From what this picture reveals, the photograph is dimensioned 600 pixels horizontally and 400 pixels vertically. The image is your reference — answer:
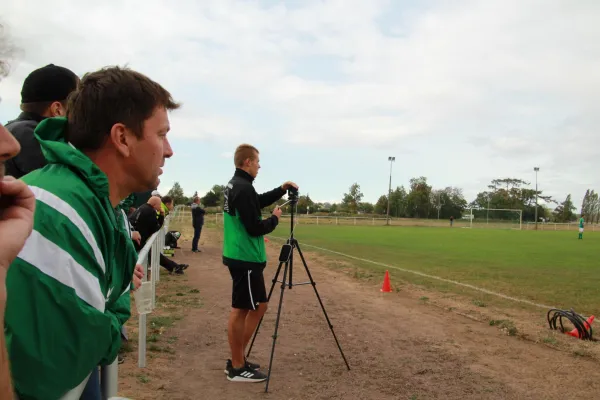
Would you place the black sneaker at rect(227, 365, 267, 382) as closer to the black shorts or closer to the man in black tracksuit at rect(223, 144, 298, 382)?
the man in black tracksuit at rect(223, 144, 298, 382)

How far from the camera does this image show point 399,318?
24.3ft

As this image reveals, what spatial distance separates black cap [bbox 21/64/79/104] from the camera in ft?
10.00

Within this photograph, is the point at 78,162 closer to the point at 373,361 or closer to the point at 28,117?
the point at 28,117

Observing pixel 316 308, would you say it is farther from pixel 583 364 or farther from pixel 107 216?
pixel 107 216

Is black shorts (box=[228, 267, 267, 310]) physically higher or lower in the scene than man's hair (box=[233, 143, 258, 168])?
lower

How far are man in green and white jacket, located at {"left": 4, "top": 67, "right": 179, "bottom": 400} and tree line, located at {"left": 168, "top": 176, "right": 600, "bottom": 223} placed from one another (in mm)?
81107

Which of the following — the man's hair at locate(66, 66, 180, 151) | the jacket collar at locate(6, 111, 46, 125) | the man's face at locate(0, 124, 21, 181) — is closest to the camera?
the man's face at locate(0, 124, 21, 181)

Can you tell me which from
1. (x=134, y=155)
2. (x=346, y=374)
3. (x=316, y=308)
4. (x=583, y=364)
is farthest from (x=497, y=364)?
(x=134, y=155)

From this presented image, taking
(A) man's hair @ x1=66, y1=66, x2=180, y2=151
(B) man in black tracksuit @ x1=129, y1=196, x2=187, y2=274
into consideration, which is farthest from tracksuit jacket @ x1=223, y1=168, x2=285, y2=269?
(A) man's hair @ x1=66, y1=66, x2=180, y2=151

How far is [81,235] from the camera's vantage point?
1.24 m

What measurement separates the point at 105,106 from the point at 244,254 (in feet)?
10.3

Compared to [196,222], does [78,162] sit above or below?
above

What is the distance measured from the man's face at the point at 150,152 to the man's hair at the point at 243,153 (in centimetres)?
293

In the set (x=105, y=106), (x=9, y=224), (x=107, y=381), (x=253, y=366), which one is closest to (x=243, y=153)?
(x=253, y=366)
